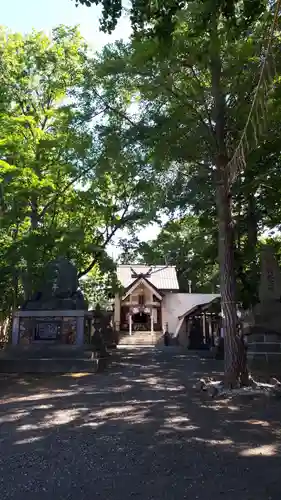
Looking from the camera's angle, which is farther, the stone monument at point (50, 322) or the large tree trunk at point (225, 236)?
the stone monument at point (50, 322)

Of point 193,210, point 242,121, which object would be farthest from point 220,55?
point 193,210

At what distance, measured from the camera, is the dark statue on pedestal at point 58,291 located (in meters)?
Result: 17.2

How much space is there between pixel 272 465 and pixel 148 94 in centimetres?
1096

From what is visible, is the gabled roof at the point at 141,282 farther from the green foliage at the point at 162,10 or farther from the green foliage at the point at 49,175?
the green foliage at the point at 162,10

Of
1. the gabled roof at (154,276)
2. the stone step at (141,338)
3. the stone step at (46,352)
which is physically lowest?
the stone step at (46,352)

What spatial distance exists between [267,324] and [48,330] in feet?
26.6

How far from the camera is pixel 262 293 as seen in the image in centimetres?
1631

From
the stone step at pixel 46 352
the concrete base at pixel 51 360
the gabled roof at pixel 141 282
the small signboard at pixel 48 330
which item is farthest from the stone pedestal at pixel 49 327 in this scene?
the gabled roof at pixel 141 282

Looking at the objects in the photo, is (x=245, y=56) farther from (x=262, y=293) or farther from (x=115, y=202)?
(x=115, y=202)

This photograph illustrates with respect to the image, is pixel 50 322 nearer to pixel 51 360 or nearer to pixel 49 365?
pixel 51 360

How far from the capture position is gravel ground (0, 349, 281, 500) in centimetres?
431

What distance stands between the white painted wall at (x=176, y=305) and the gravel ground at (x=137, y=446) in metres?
29.2

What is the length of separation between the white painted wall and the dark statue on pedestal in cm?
2198

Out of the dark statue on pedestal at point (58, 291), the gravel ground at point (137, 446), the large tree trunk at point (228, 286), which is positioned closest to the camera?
the gravel ground at point (137, 446)
